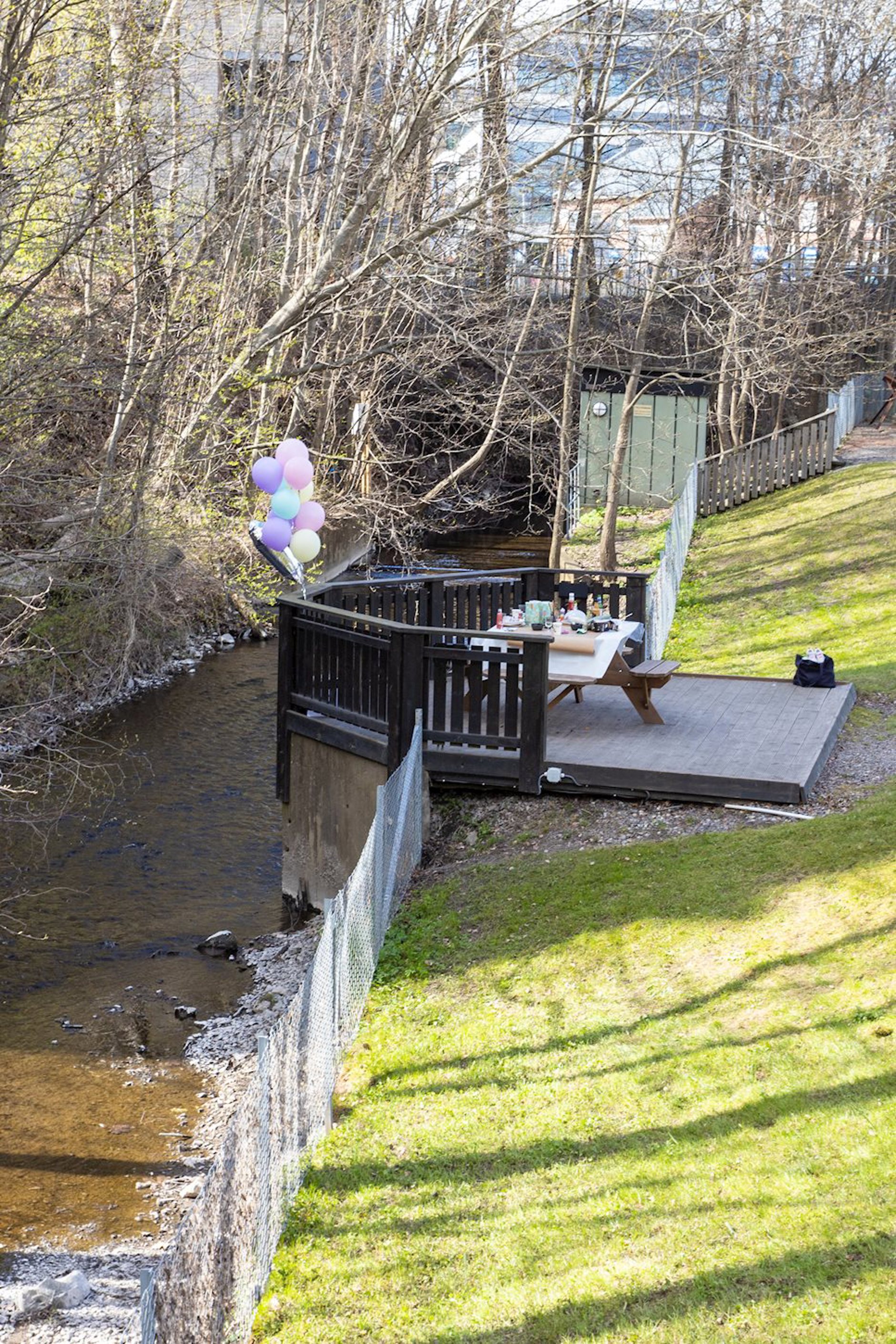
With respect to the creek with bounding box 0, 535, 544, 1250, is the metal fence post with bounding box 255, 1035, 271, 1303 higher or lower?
higher

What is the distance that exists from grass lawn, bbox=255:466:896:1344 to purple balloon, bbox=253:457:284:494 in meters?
5.17

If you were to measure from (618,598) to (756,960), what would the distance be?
643cm

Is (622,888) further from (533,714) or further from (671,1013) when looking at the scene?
(533,714)

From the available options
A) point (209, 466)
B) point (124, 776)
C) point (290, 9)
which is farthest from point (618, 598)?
point (290, 9)

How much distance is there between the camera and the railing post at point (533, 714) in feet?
31.0

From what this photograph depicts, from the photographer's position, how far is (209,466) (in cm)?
2034

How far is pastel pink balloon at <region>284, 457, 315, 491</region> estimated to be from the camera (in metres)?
12.7

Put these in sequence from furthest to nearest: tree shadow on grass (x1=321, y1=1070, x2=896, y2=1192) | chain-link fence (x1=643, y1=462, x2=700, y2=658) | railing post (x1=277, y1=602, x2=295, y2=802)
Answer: chain-link fence (x1=643, y1=462, x2=700, y2=658) < railing post (x1=277, y1=602, x2=295, y2=802) < tree shadow on grass (x1=321, y1=1070, x2=896, y2=1192)

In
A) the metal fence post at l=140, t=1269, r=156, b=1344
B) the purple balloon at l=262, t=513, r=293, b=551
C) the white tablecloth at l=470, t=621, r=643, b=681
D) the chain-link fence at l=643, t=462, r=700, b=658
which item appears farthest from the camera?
the chain-link fence at l=643, t=462, r=700, b=658

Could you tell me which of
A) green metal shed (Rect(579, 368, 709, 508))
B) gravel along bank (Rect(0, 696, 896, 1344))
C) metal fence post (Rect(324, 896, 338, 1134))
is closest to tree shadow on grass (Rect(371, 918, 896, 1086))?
metal fence post (Rect(324, 896, 338, 1134))

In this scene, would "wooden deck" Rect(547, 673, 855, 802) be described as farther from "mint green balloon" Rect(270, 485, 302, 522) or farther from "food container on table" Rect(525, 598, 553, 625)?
"mint green balloon" Rect(270, 485, 302, 522)

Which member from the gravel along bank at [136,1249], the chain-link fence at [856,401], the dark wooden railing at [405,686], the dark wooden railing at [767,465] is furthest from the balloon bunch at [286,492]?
the chain-link fence at [856,401]

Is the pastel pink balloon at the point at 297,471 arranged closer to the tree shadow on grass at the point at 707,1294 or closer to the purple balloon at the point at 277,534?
the purple balloon at the point at 277,534

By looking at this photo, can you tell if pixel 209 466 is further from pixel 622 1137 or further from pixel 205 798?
pixel 622 1137
